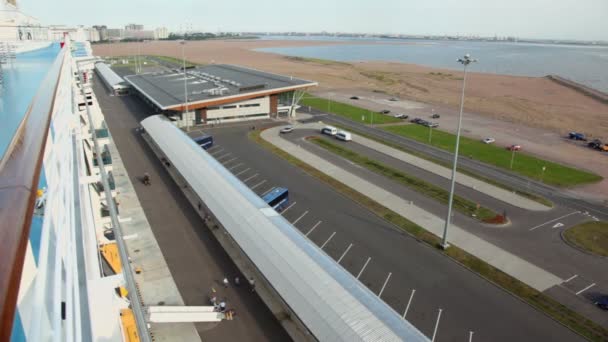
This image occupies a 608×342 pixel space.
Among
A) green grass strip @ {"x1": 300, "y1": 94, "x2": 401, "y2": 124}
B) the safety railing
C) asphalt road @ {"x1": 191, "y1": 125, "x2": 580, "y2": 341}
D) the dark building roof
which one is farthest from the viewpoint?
green grass strip @ {"x1": 300, "y1": 94, "x2": 401, "y2": 124}

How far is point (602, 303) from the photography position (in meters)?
19.2

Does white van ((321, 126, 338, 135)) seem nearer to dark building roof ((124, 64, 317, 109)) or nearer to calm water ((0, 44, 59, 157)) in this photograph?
dark building roof ((124, 64, 317, 109))

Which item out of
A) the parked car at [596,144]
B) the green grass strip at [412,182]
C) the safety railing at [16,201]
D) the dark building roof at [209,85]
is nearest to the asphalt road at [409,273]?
the green grass strip at [412,182]

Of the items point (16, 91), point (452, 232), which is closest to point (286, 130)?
point (452, 232)

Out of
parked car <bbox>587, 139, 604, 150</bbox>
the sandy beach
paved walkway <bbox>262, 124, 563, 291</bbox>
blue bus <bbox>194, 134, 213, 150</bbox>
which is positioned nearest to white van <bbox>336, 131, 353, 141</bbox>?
paved walkway <bbox>262, 124, 563, 291</bbox>

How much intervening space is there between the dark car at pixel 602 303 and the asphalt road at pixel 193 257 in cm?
1533

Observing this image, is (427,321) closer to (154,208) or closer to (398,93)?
(154,208)

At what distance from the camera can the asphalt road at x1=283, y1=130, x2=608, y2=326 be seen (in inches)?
792

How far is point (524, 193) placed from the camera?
Answer: 105ft

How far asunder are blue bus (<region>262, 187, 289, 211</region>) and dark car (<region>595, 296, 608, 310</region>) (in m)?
18.6

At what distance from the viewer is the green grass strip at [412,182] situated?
2855 centimetres

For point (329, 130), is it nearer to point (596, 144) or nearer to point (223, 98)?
point (223, 98)

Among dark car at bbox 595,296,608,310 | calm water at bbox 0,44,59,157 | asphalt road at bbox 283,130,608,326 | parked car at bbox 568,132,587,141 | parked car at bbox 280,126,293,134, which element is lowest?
dark car at bbox 595,296,608,310

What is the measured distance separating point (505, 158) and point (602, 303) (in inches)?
962
